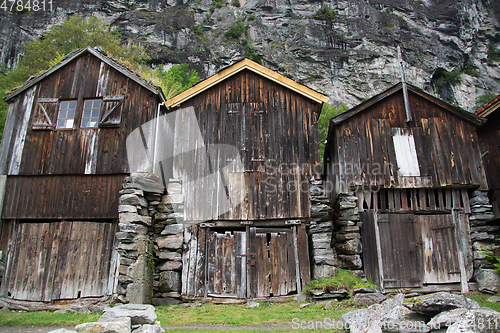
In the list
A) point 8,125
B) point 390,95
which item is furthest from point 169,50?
point 390,95

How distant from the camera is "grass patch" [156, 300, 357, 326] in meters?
9.31

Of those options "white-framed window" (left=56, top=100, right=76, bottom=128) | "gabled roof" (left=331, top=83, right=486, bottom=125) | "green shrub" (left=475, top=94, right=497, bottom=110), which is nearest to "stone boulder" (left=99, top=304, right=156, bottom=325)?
"white-framed window" (left=56, top=100, right=76, bottom=128)

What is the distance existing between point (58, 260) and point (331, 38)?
4046 cm

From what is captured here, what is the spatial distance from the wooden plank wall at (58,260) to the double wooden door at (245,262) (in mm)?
2837

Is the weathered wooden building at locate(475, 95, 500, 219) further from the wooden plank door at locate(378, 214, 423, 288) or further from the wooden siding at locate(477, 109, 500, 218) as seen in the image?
the wooden plank door at locate(378, 214, 423, 288)

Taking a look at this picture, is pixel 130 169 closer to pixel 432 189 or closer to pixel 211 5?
pixel 432 189

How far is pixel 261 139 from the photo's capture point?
13516 mm

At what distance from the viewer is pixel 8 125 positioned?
13.8 metres

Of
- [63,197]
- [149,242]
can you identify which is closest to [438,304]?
[149,242]

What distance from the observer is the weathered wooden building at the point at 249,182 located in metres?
12.4

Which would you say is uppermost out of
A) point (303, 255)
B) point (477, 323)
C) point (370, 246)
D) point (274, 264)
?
point (370, 246)

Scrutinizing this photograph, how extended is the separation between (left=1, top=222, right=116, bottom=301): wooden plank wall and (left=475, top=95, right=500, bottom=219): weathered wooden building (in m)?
14.8

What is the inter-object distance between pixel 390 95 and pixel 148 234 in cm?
1051

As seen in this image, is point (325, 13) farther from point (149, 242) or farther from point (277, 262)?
point (149, 242)
